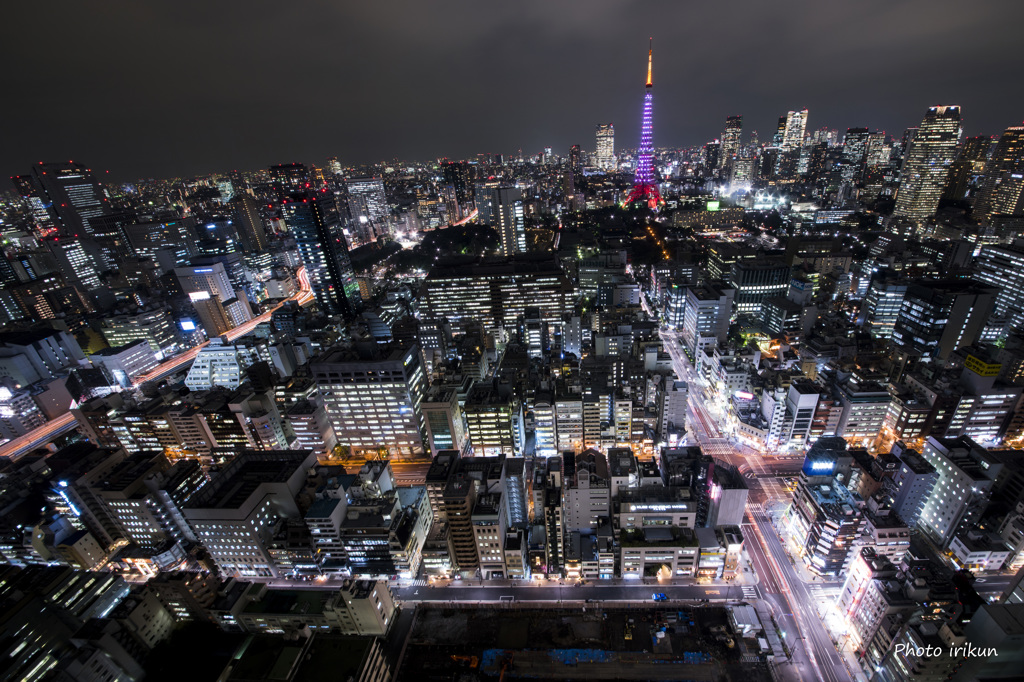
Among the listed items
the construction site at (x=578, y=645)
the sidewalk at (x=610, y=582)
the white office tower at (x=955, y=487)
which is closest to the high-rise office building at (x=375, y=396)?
the sidewalk at (x=610, y=582)

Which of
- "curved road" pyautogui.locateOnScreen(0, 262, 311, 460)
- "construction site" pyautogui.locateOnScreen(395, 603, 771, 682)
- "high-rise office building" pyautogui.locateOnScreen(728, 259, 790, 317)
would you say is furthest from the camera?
"high-rise office building" pyautogui.locateOnScreen(728, 259, 790, 317)

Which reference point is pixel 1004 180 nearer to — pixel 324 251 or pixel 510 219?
pixel 510 219

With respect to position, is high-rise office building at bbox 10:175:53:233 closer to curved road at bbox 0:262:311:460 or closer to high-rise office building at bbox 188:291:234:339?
high-rise office building at bbox 188:291:234:339

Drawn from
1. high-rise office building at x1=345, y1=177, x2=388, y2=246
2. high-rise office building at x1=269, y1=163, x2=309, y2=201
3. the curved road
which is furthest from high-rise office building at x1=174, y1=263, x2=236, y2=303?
high-rise office building at x1=269, y1=163, x2=309, y2=201

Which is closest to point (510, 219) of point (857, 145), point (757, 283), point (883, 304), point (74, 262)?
point (757, 283)

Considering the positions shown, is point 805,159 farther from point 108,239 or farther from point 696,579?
point 108,239

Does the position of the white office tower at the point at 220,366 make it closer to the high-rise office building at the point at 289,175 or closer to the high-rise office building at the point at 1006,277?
the high-rise office building at the point at 289,175

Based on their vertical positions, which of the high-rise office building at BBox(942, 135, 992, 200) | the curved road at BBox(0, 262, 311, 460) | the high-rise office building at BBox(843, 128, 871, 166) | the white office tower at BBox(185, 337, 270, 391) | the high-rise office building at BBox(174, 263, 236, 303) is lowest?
the curved road at BBox(0, 262, 311, 460)
